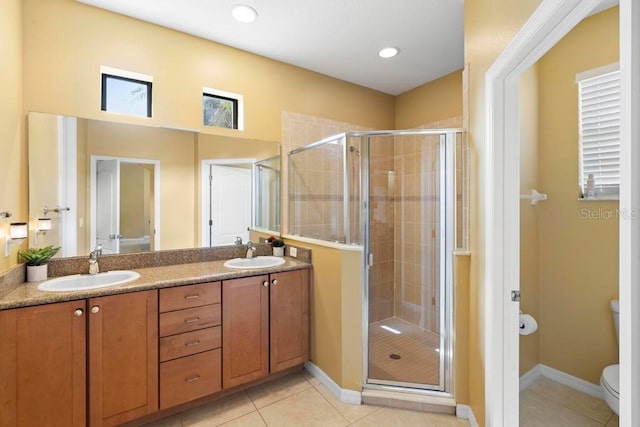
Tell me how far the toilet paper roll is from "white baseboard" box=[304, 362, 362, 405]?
1149mm

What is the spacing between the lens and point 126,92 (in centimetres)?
219

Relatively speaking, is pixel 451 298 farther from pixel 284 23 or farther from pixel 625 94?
pixel 284 23

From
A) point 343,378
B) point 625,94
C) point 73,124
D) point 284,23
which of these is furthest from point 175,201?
point 625,94

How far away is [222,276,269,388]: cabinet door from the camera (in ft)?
6.63

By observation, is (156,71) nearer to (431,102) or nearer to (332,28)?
(332,28)

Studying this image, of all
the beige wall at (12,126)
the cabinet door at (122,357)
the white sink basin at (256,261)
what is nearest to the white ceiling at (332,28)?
the beige wall at (12,126)

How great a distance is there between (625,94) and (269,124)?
94.8 inches

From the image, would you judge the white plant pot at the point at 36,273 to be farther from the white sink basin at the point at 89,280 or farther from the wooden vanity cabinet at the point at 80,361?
the wooden vanity cabinet at the point at 80,361

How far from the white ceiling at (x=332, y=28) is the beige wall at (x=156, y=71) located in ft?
0.33

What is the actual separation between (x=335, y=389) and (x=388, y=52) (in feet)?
9.18

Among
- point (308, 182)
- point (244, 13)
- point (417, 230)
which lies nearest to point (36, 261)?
point (308, 182)

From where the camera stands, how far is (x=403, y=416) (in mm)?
1941

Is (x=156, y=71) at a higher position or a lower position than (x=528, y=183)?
higher

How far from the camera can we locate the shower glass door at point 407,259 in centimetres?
214
